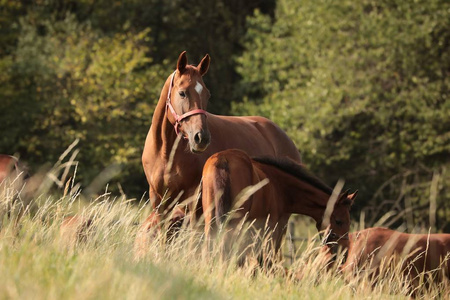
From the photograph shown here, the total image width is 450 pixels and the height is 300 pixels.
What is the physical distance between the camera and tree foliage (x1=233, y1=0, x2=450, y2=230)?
1841 centimetres

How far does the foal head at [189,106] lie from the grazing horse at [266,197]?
31 cm

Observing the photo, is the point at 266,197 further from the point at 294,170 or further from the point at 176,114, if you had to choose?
the point at 176,114

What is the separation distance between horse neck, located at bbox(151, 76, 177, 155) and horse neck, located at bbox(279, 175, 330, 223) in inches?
42.5

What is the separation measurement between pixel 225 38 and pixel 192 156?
17020mm

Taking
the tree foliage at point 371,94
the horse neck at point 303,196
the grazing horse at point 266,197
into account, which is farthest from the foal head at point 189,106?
the tree foliage at point 371,94

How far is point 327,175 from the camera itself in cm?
2023

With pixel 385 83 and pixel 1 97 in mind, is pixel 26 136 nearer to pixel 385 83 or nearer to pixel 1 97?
pixel 1 97

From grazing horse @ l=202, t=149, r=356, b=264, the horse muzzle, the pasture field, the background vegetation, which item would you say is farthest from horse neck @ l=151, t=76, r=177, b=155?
the background vegetation

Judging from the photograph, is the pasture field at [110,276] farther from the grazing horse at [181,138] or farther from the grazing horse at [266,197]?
the grazing horse at [181,138]

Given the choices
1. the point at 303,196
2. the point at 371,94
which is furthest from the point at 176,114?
the point at 371,94

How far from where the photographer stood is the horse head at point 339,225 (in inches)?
268

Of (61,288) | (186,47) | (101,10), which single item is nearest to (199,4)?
(186,47)

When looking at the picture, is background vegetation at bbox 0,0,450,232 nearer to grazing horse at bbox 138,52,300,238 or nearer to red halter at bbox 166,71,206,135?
grazing horse at bbox 138,52,300,238

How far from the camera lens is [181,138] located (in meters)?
7.40
